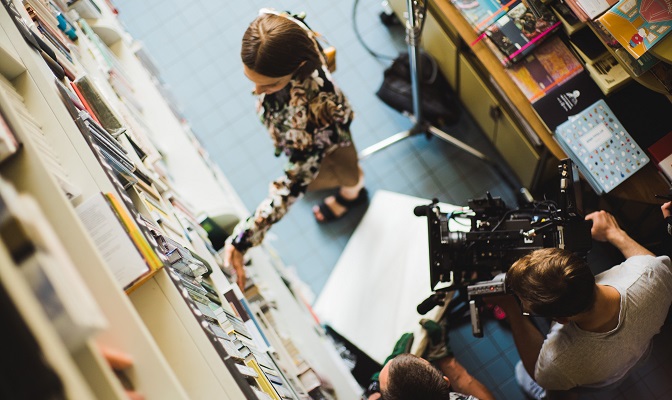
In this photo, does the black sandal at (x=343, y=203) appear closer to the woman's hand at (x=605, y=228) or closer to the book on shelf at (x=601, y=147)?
the book on shelf at (x=601, y=147)

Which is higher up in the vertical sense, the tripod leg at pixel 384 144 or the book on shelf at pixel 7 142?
the book on shelf at pixel 7 142

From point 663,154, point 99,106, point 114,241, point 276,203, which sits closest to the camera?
point 114,241

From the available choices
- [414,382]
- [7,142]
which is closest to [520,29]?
[414,382]

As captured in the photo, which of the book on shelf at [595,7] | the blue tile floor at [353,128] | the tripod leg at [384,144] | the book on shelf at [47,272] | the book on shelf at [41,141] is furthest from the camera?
the tripod leg at [384,144]

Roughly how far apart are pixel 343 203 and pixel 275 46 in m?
1.52

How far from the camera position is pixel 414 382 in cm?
199

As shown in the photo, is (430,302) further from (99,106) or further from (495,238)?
(99,106)

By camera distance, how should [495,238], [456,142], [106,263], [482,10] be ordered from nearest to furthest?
[106,263] < [495,238] < [482,10] < [456,142]

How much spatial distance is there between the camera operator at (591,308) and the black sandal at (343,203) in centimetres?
158

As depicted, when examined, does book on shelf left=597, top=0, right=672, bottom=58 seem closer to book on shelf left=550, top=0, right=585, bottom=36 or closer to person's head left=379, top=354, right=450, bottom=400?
book on shelf left=550, top=0, right=585, bottom=36

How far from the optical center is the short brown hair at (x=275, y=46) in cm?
214

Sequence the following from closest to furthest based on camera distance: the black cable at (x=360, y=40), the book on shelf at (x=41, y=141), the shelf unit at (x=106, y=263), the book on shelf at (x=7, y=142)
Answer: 1. the shelf unit at (x=106, y=263)
2. the book on shelf at (x=7, y=142)
3. the book on shelf at (x=41, y=141)
4. the black cable at (x=360, y=40)

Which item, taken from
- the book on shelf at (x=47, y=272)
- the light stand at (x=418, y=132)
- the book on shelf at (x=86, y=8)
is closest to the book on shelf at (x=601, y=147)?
the light stand at (x=418, y=132)

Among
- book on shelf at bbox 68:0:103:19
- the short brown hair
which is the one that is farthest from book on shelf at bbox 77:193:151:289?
book on shelf at bbox 68:0:103:19
